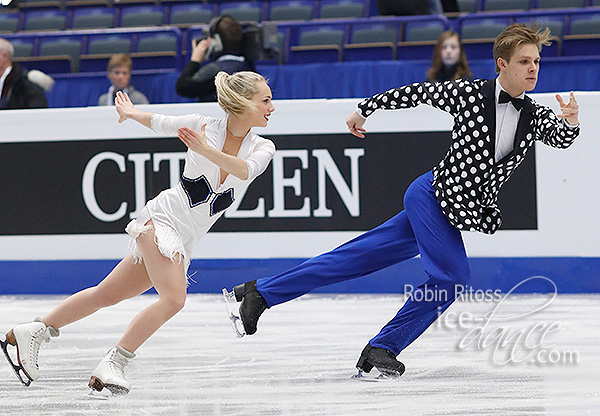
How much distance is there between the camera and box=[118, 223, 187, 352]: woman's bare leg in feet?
9.87

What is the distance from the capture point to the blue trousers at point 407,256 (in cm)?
320

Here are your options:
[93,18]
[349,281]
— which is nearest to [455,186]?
[349,281]

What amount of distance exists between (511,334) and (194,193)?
1744 mm

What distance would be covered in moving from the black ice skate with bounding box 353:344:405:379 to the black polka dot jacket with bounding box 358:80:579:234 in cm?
55

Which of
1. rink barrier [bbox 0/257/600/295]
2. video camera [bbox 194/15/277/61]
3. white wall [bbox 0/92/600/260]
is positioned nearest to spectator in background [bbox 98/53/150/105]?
video camera [bbox 194/15/277/61]

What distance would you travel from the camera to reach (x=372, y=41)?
7.77 m

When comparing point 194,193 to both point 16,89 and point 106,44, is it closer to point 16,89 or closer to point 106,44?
point 16,89

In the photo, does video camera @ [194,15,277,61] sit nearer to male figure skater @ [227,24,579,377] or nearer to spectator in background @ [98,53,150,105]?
spectator in background @ [98,53,150,105]

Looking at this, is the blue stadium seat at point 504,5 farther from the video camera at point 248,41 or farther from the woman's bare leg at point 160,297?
the woman's bare leg at point 160,297

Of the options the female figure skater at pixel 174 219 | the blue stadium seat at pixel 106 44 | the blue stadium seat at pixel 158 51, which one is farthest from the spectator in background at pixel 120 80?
the female figure skater at pixel 174 219

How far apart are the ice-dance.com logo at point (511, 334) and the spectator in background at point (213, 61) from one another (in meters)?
2.52

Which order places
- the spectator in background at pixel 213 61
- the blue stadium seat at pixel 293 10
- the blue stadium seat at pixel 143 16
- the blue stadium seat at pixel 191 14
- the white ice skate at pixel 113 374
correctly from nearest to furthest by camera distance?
the white ice skate at pixel 113 374 < the spectator in background at pixel 213 61 < the blue stadium seat at pixel 293 10 < the blue stadium seat at pixel 191 14 < the blue stadium seat at pixel 143 16

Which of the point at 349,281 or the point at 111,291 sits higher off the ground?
the point at 111,291

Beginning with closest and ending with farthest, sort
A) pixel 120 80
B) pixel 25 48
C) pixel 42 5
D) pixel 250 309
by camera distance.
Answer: pixel 250 309
pixel 120 80
pixel 25 48
pixel 42 5
